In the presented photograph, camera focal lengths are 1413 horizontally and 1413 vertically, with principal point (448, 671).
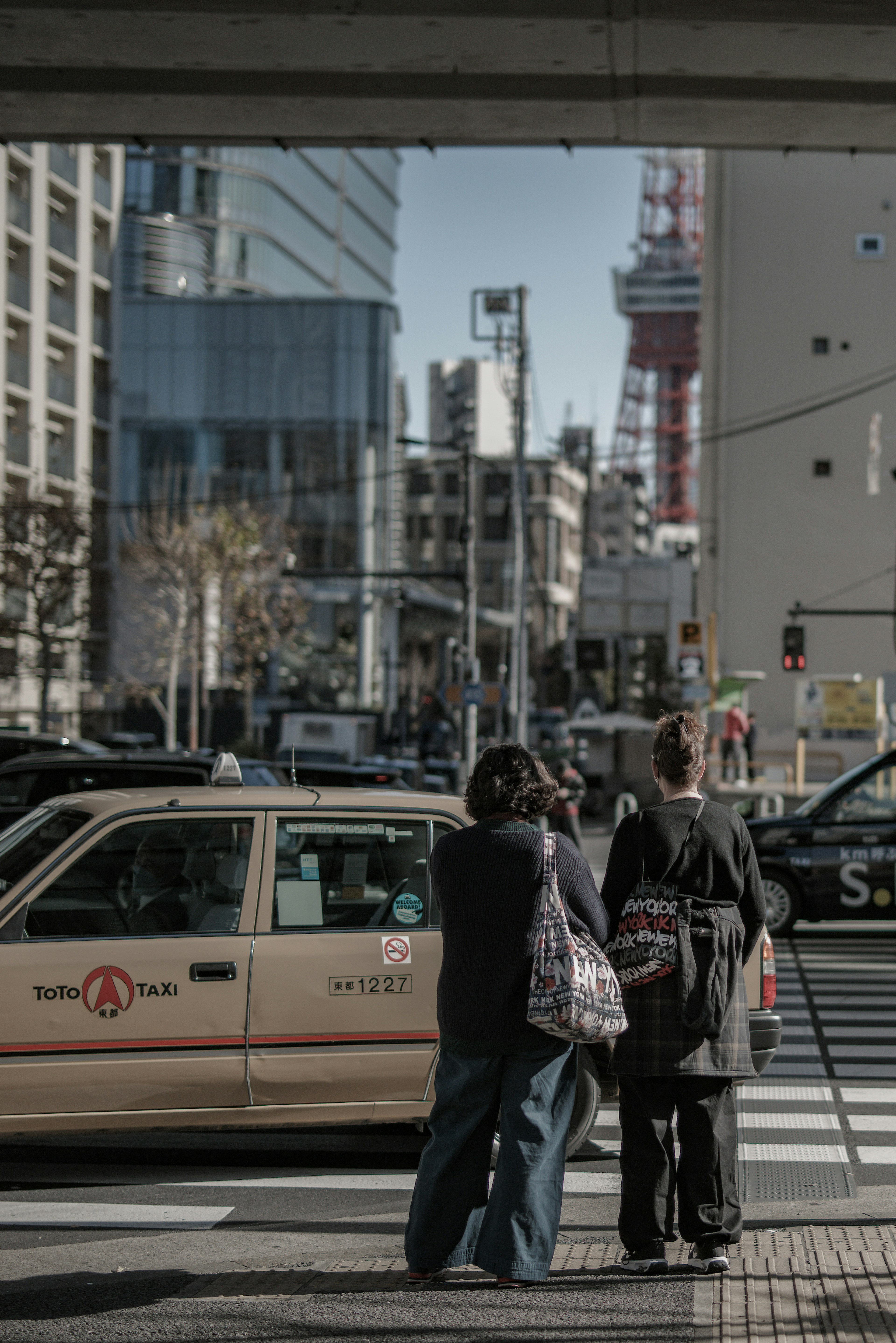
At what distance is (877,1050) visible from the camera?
28.0 ft

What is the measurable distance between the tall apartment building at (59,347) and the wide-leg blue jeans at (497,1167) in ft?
129

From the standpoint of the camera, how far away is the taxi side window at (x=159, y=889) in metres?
5.73

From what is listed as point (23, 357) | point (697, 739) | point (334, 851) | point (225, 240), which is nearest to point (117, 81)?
point (334, 851)

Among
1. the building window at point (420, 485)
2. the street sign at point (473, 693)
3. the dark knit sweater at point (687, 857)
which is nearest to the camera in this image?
the dark knit sweater at point (687, 857)

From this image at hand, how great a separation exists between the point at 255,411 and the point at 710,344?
78.7ft

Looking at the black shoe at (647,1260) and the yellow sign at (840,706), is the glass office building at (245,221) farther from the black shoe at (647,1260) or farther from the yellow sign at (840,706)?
the black shoe at (647,1260)

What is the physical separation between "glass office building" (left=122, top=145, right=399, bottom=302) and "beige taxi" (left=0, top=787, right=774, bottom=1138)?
2277 inches

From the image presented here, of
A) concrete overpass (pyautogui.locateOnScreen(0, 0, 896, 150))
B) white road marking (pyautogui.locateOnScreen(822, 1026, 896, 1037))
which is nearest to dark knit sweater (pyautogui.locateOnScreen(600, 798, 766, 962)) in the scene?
white road marking (pyautogui.locateOnScreen(822, 1026, 896, 1037))

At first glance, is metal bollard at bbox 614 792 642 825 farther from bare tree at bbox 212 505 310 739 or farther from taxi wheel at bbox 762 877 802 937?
bare tree at bbox 212 505 310 739

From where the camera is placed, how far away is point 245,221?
249 feet

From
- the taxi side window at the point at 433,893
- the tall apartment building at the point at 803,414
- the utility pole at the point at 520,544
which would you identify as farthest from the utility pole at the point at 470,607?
the taxi side window at the point at 433,893

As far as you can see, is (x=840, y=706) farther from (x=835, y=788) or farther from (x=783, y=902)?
(x=783, y=902)

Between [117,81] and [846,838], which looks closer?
[117,81]

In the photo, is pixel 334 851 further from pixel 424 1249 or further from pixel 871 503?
pixel 871 503
